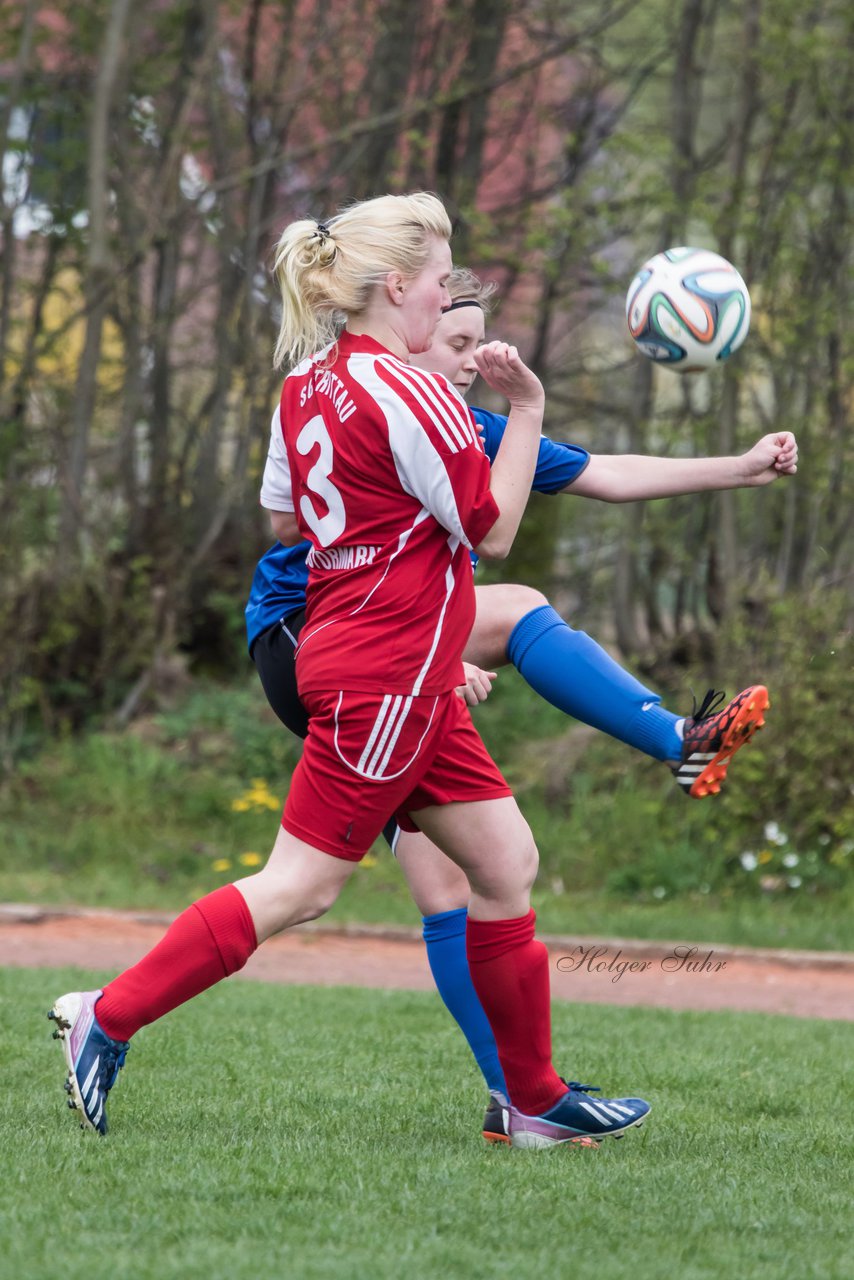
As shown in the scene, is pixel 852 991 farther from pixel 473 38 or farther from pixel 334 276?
pixel 473 38

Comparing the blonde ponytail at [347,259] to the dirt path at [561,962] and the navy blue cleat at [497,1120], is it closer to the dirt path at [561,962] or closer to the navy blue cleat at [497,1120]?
the navy blue cleat at [497,1120]

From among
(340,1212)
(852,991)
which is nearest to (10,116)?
(852,991)

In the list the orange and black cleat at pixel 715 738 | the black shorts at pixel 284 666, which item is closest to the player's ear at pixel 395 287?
the black shorts at pixel 284 666

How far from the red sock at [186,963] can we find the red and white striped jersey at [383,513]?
0.51 meters

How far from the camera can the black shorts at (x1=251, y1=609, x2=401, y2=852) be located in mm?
3713

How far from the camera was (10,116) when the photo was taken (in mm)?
11430

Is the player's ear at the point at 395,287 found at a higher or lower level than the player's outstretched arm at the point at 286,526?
higher

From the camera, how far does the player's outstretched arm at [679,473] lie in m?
3.60

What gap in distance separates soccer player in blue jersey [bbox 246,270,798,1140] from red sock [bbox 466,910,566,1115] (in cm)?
13

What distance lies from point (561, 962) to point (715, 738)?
4.47 meters

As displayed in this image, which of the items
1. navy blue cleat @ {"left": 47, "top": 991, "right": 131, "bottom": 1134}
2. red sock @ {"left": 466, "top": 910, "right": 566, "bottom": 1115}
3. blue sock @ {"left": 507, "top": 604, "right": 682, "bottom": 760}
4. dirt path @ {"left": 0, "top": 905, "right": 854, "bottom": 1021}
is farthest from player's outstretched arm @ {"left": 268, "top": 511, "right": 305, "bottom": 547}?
dirt path @ {"left": 0, "top": 905, "right": 854, "bottom": 1021}

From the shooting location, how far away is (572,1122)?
12.0 feet

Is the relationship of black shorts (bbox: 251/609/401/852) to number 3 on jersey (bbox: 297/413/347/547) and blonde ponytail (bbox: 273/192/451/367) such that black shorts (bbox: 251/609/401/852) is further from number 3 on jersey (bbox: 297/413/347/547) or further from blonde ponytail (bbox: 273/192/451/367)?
blonde ponytail (bbox: 273/192/451/367)

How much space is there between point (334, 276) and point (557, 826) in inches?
271
